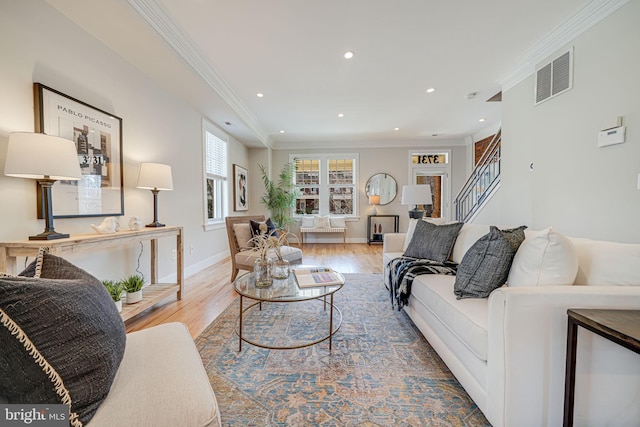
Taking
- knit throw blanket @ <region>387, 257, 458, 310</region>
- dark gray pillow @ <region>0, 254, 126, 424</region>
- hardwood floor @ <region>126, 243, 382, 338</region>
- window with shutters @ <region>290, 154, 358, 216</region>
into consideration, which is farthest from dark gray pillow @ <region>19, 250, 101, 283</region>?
window with shutters @ <region>290, 154, 358, 216</region>

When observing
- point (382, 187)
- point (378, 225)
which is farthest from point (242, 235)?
point (382, 187)

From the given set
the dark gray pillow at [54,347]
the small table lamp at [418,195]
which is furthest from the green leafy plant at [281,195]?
the dark gray pillow at [54,347]

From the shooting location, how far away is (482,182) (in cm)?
465

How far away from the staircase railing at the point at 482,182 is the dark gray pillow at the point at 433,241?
195 cm

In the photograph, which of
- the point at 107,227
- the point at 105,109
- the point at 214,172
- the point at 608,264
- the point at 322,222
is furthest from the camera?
the point at 322,222

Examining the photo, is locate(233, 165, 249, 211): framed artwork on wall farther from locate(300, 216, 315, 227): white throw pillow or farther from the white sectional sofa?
the white sectional sofa

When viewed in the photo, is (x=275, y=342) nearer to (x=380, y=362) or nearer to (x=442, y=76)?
(x=380, y=362)

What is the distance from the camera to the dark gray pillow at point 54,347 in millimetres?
648

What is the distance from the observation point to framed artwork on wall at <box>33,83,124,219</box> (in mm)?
1800

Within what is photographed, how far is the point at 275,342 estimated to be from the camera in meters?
1.89

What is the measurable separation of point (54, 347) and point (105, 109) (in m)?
2.38

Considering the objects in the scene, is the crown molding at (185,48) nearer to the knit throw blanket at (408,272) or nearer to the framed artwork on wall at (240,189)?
the framed artwork on wall at (240,189)

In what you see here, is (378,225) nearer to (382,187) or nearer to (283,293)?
(382,187)

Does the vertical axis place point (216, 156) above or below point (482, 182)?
above
